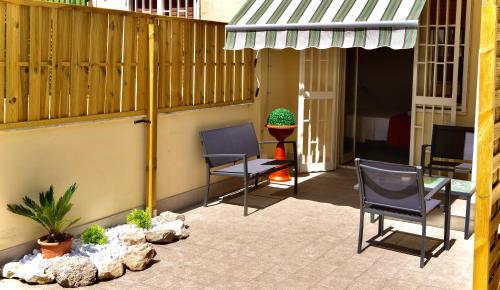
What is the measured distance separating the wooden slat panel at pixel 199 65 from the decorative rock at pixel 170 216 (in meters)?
1.96

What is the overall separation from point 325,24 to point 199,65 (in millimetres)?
2157

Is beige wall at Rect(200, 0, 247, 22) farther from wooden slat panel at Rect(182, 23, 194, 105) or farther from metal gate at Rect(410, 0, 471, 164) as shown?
metal gate at Rect(410, 0, 471, 164)

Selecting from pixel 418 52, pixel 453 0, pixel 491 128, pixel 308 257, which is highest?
pixel 453 0

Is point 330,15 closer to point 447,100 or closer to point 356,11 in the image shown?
point 356,11

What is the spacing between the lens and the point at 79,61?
7.59 metres

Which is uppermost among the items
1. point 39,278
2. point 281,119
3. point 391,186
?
point 281,119

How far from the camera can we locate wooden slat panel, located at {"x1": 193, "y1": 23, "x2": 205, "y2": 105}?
32.2ft

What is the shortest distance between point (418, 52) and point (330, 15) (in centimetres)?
255

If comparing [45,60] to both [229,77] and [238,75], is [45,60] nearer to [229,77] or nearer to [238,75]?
[229,77]

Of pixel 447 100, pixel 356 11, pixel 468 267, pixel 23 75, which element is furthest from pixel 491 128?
pixel 447 100

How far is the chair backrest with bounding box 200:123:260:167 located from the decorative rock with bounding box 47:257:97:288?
11.4 feet

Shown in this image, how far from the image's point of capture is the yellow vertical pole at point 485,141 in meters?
3.20

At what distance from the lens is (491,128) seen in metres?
3.27

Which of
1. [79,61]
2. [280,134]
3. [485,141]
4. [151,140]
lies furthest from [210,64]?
[485,141]
